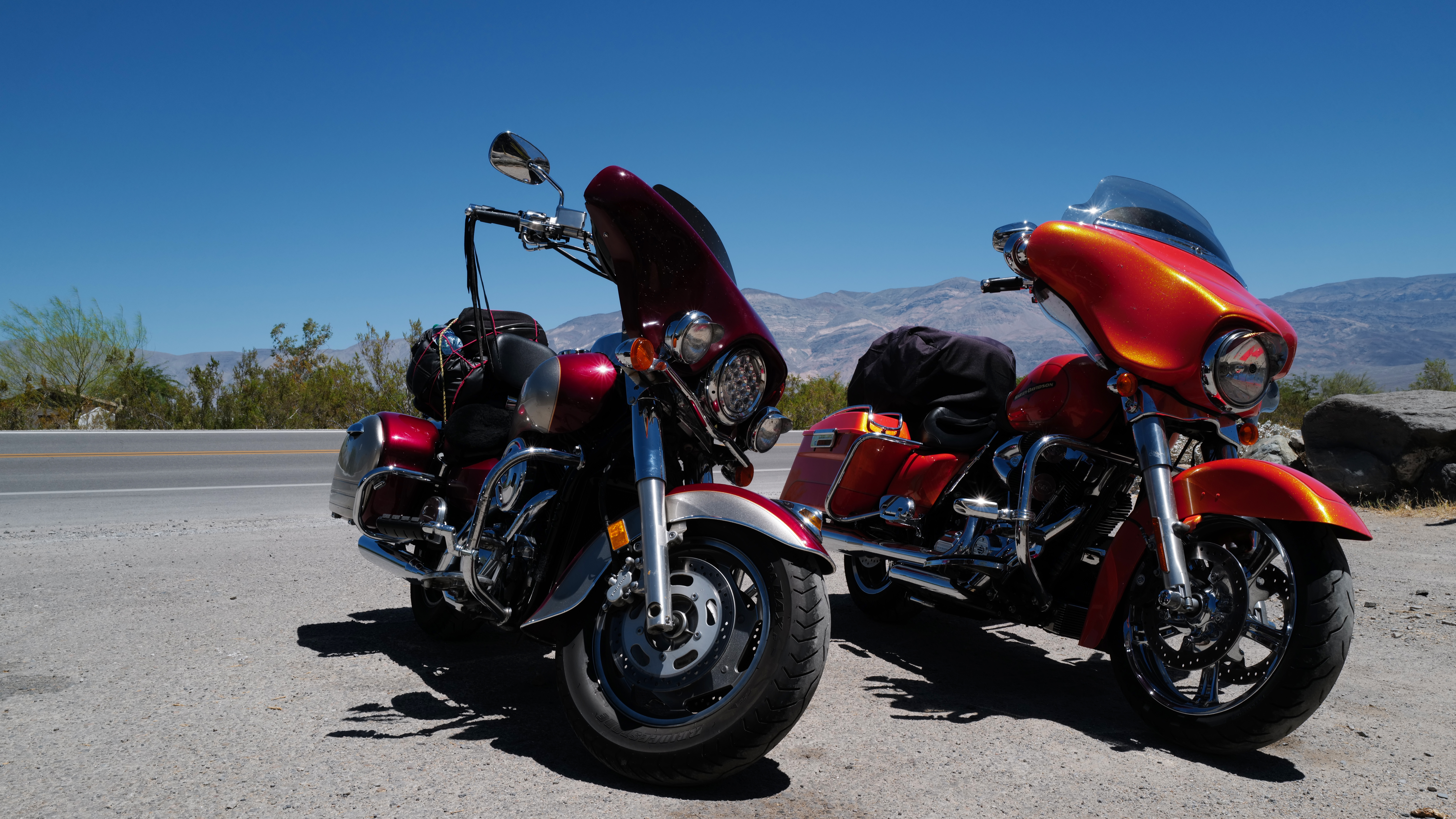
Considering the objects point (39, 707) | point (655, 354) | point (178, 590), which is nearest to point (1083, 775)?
point (655, 354)

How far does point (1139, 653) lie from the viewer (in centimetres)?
317

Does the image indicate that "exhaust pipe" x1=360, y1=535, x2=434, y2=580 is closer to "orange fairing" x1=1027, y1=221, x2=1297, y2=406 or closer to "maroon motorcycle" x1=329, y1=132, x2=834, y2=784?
"maroon motorcycle" x1=329, y1=132, x2=834, y2=784

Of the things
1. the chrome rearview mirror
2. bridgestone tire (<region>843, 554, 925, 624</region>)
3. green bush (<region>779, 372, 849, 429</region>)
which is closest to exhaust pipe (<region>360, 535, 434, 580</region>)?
the chrome rearview mirror

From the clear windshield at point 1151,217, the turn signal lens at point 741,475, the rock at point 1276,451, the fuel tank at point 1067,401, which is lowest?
the rock at point 1276,451

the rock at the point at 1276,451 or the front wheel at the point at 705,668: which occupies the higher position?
the rock at the point at 1276,451

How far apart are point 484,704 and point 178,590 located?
2778 mm

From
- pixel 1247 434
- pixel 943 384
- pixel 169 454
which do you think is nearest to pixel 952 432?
pixel 943 384

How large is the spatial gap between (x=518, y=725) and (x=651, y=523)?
1.06m

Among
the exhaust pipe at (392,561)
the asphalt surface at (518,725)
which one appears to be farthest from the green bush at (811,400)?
the exhaust pipe at (392,561)

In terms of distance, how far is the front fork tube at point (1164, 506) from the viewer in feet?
9.61

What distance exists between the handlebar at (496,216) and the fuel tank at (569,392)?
576 mm

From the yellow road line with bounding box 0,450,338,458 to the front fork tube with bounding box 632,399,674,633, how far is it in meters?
12.8

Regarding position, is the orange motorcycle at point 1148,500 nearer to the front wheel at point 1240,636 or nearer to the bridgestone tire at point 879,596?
the front wheel at point 1240,636

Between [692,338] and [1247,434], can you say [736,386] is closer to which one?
[692,338]
